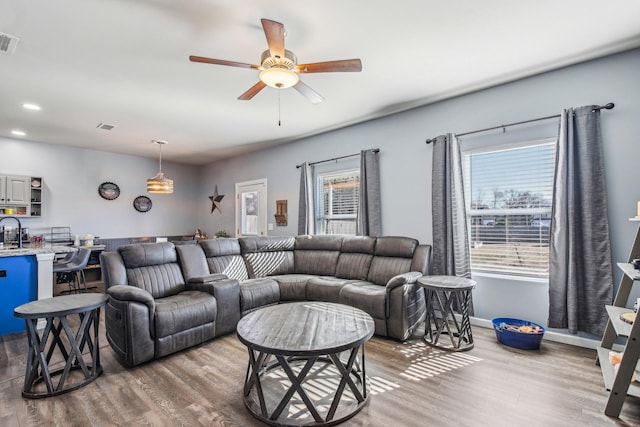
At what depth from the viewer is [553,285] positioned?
298 centimetres

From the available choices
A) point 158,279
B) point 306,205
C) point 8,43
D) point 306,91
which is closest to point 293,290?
point 158,279

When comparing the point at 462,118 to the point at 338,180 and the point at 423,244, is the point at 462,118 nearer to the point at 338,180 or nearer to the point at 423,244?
the point at 423,244

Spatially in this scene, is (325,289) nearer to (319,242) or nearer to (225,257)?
(319,242)

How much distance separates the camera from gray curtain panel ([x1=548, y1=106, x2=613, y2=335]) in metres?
2.77

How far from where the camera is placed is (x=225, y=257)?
414 cm

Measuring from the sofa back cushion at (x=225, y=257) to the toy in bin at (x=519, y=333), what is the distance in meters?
3.09

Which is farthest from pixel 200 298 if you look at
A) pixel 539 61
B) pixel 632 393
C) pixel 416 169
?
pixel 539 61

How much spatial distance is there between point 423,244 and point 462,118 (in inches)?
63.7

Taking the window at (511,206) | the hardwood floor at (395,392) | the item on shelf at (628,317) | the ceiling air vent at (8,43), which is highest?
the ceiling air vent at (8,43)

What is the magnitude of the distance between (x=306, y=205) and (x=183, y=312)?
2.84 m

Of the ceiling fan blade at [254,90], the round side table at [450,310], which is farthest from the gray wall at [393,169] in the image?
the ceiling fan blade at [254,90]

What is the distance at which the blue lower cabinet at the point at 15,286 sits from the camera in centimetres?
337

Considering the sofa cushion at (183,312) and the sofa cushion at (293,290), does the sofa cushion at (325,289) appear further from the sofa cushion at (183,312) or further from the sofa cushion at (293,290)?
the sofa cushion at (183,312)

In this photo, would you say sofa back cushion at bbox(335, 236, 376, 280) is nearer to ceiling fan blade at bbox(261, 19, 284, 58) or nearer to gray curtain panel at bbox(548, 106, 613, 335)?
gray curtain panel at bbox(548, 106, 613, 335)
